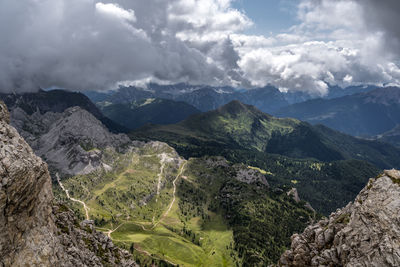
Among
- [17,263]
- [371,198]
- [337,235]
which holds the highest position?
[371,198]

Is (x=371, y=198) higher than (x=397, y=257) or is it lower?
higher

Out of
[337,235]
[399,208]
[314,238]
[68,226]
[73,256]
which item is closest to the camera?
[399,208]

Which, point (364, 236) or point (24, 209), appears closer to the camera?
point (364, 236)

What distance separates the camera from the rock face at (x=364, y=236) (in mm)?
48750

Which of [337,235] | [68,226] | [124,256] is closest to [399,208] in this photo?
[337,235]

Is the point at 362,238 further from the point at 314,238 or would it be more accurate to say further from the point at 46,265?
the point at 46,265

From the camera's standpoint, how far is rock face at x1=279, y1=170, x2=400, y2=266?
48750 millimetres

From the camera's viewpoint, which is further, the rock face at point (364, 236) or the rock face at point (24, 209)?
the rock face at point (24, 209)

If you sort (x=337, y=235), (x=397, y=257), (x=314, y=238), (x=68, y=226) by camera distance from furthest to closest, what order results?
1. (x=68, y=226)
2. (x=314, y=238)
3. (x=337, y=235)
4. (x=397, y=257)

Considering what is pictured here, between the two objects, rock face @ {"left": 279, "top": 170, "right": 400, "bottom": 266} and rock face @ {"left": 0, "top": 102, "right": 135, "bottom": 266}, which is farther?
rock face @ {"left": 0, "top": 102, "right": 135, "bottom": 266}

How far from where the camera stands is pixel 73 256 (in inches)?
3263

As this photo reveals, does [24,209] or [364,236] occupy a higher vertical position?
[364,236]

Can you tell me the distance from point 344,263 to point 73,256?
78359 millimetres

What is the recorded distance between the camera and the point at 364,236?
174ft
